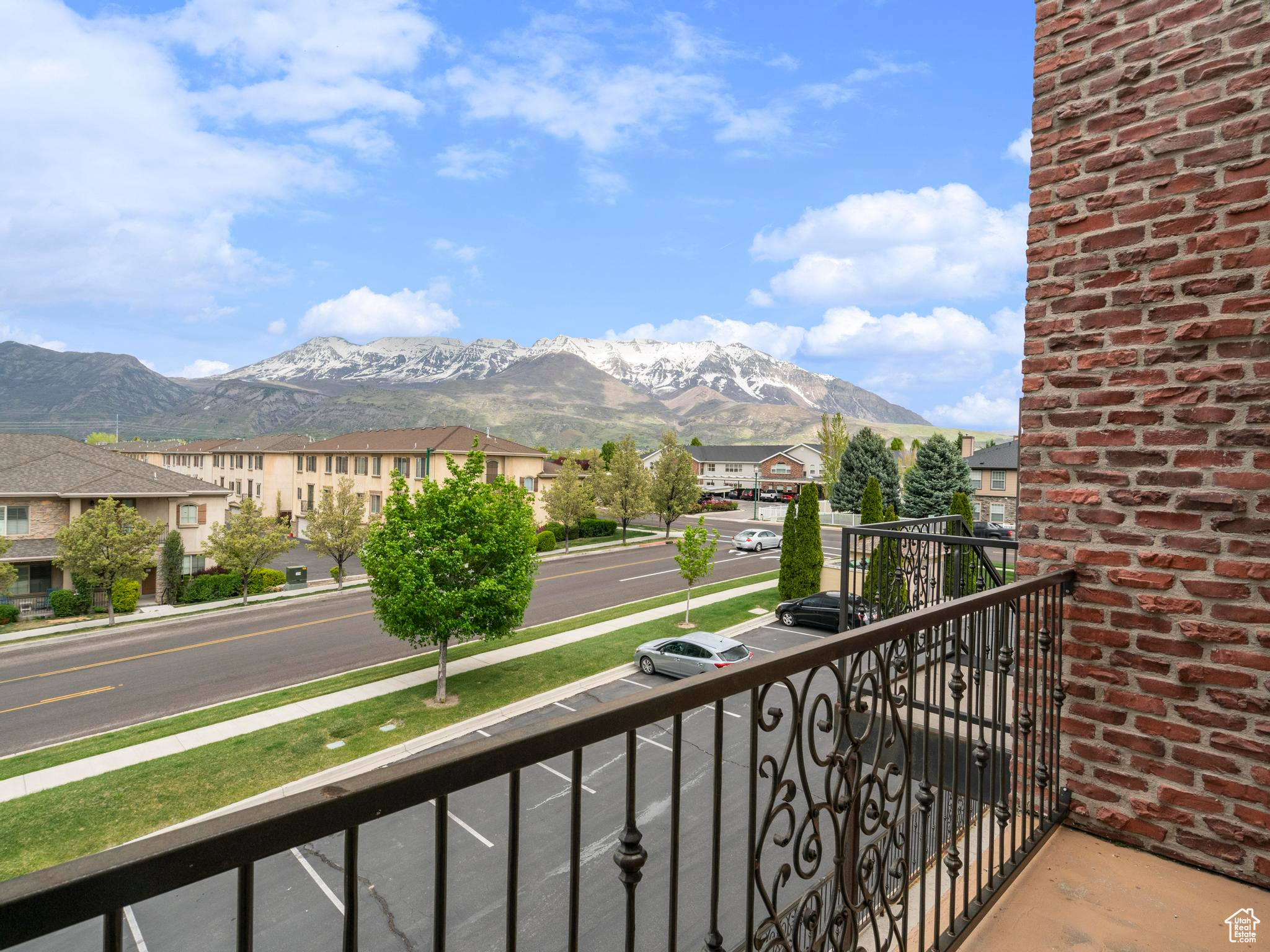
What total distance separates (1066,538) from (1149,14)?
2.58 m

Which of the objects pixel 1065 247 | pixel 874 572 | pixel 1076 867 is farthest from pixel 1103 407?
pixel 874 572

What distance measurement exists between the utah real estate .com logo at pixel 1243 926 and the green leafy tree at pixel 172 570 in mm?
31729

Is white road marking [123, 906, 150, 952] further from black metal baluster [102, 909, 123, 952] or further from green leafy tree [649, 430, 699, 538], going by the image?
green leafy tree [649, 430, 699, 538]

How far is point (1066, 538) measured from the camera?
11.2 feet

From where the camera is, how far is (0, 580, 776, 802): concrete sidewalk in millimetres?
11570

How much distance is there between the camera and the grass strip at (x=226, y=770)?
979cm

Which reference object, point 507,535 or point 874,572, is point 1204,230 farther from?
point 507,535

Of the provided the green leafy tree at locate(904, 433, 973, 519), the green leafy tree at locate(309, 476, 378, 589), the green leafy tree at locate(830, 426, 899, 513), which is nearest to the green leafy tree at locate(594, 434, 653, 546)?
the green leafy tree at locate(309, 476, 378, 589)

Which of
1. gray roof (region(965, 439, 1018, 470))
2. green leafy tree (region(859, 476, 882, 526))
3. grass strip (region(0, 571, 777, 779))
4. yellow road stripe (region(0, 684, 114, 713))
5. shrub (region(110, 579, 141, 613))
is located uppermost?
gray roof (region(965, 439, 1018, 470))

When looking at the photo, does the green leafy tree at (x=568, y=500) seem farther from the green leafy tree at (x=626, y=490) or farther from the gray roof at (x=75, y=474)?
the gray roof at (x=75, y=474)

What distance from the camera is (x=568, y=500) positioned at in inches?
1503

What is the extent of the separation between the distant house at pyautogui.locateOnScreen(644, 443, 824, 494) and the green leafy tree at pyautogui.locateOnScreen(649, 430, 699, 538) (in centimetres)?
2809

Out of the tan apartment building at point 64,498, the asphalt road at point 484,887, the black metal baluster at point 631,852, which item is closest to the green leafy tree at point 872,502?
the asphalt road at point 484,887

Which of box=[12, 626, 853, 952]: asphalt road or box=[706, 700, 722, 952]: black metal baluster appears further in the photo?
box=[12, 626, 853, 952]: asphalt road
